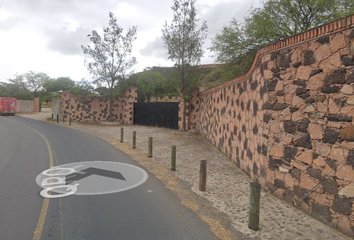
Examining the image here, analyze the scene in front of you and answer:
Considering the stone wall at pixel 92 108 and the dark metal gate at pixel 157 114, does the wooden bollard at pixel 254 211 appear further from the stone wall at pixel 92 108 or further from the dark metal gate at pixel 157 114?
the stone wall at pixel 92 108

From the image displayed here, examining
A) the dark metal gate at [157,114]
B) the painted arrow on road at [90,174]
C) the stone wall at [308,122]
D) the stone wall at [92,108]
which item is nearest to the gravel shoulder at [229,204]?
the stone wall at [308,122]

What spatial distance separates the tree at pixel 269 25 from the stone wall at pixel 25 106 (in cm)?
4057

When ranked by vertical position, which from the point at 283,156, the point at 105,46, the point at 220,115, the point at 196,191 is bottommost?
the point at 196,191

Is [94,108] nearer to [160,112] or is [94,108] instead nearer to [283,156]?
[160,112]

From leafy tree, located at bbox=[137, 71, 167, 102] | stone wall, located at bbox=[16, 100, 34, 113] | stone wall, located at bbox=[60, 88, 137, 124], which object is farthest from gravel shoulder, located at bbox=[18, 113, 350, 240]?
stone wall, located at bbox=[16, 100, 34, 113]

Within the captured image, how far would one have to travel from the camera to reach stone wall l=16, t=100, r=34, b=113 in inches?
1680

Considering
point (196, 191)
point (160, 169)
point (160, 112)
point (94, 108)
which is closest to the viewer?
point (196, 191)

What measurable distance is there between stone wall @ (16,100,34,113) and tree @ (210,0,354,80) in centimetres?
4057

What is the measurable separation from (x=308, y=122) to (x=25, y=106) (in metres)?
50.6

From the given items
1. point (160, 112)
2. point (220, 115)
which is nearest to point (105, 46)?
point (160, 112)

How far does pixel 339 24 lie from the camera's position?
3893 millimetres

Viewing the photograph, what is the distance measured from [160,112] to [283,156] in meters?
16.0

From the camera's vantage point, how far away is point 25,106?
43750 millimetres

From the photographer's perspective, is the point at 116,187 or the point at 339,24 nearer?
the point at 339,24
